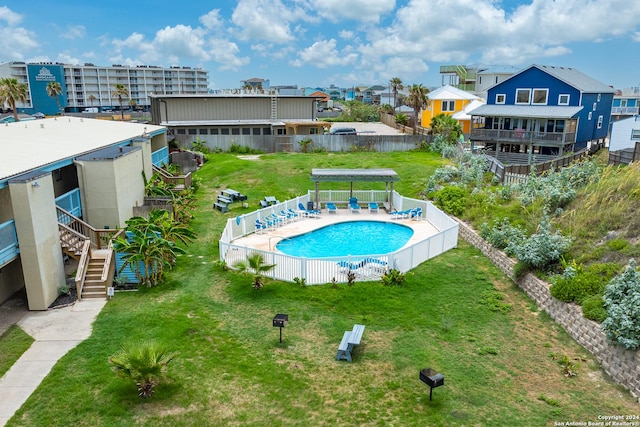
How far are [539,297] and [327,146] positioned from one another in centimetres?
3288

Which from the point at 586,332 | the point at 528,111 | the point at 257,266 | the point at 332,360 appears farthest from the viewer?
the point at 528,111

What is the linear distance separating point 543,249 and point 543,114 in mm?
26879

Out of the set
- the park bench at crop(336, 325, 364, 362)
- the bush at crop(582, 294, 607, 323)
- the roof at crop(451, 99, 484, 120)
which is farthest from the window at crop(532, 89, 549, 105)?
the park bench at crop(336, 325, 364, 362)

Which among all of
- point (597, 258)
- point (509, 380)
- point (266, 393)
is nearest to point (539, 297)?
point (597, 258)

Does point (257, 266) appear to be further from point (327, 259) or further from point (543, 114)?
point (543, 114)

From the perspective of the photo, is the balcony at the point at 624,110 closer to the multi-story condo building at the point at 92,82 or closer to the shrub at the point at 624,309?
the shrub at the point at 624,309

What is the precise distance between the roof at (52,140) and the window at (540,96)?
31.8 meters

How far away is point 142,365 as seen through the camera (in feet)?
34.8

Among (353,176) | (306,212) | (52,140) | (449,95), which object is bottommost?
(306,212)

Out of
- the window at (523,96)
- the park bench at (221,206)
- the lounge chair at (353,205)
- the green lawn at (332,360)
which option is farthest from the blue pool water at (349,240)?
the window at (523,96)

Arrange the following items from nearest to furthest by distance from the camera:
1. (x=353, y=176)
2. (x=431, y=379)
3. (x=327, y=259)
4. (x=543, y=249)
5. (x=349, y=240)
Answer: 1. (x=431, y=379)
2. (x=543, y=249)
3. (x=327, y=259)
4. (x=349, y=240)
5. (x=353, y=176)

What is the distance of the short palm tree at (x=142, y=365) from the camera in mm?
10617

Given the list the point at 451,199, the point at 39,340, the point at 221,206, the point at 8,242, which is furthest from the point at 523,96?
the point at 39,340

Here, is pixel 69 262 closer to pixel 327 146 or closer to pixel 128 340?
pixel 128 340
